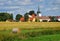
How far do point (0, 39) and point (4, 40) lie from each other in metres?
0.43

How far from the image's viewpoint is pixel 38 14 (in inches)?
4569

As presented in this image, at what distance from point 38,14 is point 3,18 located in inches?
1041

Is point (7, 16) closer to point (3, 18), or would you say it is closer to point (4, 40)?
point (3, 18)

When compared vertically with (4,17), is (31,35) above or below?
above

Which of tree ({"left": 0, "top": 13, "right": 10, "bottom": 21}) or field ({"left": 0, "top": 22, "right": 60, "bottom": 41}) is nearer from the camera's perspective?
field ({"left": 0, "top": 22, "right": 60, "bottom": 41})

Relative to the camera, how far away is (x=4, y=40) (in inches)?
890


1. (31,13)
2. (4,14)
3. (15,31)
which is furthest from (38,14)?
(15,31)

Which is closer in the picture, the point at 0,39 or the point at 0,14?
the point at 0,39

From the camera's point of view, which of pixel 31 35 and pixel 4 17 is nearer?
pixel 31 35

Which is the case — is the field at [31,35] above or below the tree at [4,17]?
above

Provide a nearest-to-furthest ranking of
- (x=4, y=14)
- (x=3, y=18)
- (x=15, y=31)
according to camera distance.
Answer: (x=15, y=31) < (x=3, y=18) < (x=4, y=14)

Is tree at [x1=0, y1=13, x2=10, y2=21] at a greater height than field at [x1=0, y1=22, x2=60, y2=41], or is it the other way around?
field at [x1=0, y1=22, x2=60, y2=41]

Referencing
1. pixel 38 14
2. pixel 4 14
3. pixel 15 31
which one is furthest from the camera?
pixel 38 14

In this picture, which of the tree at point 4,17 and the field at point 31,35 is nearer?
the field at point 31,35
